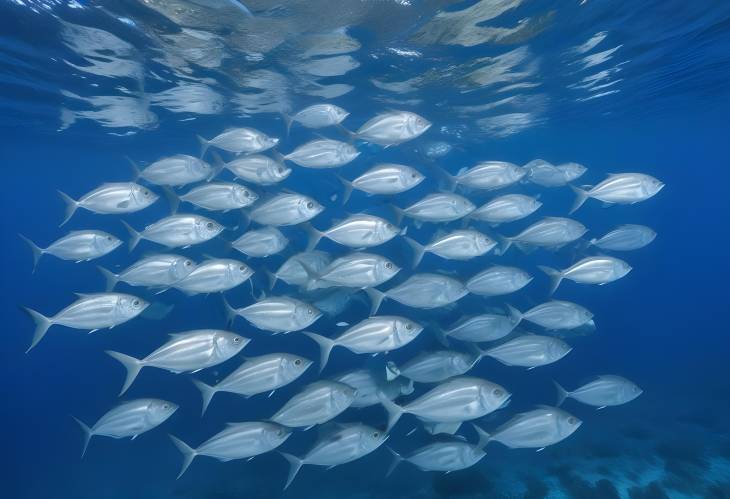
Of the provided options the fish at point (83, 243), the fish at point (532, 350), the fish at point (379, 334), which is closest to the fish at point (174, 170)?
the fish at point (83, 243)

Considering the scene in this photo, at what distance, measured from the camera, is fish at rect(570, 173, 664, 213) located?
8172mm

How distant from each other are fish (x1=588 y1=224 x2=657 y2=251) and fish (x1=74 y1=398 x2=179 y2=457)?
30.2 ft

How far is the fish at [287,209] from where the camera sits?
24.4 feet

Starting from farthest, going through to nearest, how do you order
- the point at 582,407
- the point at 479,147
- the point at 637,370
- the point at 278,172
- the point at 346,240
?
the point at 479,147
the point at 637,370
the point at 582,407
the point at 278,172
the point at 346,240

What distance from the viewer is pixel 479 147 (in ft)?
121

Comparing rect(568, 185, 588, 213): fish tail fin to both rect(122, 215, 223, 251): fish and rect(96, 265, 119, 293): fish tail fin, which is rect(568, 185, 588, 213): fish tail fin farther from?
rect(96, 265, 119, 293): fish tail fin

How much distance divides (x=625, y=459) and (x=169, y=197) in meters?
12.8

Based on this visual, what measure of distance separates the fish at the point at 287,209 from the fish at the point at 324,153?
102cm

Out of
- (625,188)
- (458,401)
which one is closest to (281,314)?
(458,401)

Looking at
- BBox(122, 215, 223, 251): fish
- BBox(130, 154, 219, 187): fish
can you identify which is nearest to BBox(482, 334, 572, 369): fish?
BBox(122, 215, 223, 251): fish

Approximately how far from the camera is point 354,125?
82.5 ft

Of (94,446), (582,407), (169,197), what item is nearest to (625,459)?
(582,407)

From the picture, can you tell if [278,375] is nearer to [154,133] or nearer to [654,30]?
Result: [654,30]

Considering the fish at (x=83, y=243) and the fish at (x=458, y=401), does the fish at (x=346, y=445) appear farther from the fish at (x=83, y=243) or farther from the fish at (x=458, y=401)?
the fish at (x=83, y=243)
